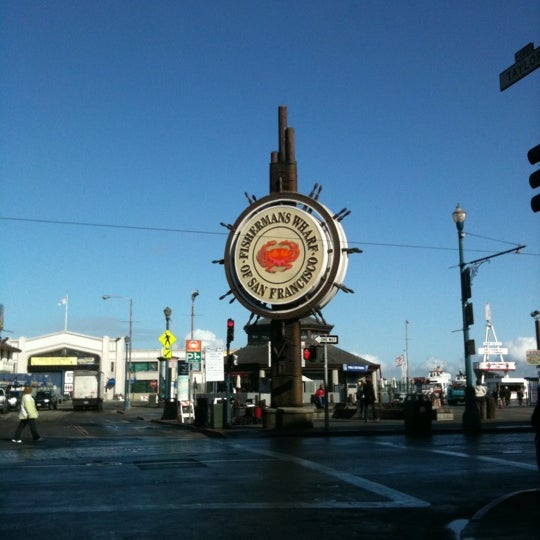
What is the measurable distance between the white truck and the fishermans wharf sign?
111ft

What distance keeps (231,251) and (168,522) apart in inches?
853

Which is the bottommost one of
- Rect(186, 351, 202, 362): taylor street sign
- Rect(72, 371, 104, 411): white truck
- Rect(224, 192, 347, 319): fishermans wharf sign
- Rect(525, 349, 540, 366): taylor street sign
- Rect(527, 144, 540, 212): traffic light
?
Rect(72, 371, 104, 411): white truck

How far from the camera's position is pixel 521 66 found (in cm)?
812

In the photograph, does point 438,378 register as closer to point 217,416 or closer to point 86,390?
point 86,390

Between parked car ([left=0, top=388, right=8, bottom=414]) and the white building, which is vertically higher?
the white building

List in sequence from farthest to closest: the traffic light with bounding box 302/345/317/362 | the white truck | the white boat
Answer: the white boat < the white truck < the traffic light with bounding box 302/345/317/362

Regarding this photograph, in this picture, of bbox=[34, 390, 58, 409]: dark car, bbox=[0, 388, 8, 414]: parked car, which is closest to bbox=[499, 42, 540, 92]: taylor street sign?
bbox=[0, 388, 8, 414]: parked car

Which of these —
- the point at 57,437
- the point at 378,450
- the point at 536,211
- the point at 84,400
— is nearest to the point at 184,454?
the point at 378,450

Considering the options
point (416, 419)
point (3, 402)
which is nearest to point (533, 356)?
point (416, 419)

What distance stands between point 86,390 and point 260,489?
51.2 m

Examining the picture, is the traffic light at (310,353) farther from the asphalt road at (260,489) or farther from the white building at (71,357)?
the white building at (71,357)

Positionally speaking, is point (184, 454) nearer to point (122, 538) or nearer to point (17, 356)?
point (122, 538)

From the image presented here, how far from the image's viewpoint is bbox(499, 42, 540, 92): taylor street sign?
7.89 meters

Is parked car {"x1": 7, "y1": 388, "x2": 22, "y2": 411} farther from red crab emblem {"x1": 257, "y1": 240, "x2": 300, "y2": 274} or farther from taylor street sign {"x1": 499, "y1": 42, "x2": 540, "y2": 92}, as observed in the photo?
taylor street sign {"x1": 499, "y1": 42, "x2": 540, "y2": 92}
